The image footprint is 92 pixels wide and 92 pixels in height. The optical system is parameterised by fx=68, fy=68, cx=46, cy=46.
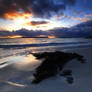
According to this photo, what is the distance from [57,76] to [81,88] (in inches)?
29.8

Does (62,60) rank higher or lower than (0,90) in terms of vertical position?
higher

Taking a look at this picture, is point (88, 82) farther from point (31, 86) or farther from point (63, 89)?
point (31, 86)

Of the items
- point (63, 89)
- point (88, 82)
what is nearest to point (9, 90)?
point (63, 89)

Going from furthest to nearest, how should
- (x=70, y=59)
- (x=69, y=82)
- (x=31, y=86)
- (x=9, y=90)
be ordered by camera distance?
1. (x=70, y=59)
2. (x=69, y=82)
3. (x=31, y=86)
4. (x=9, y=90)

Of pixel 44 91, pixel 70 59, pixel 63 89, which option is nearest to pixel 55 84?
pixel 63 89

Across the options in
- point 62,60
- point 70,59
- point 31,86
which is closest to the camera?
point 31,86

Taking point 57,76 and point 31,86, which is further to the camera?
point 57,76

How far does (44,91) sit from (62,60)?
188 cm

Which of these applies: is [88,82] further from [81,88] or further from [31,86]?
[31,86]

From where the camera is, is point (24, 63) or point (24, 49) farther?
point (24, 49)

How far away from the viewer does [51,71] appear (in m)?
2.34

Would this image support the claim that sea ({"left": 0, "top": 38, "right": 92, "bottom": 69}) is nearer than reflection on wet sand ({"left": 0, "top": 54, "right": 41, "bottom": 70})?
No

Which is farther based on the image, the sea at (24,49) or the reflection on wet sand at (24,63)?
the sea at (24,49)

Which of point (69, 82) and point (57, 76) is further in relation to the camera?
point (57, 76)
